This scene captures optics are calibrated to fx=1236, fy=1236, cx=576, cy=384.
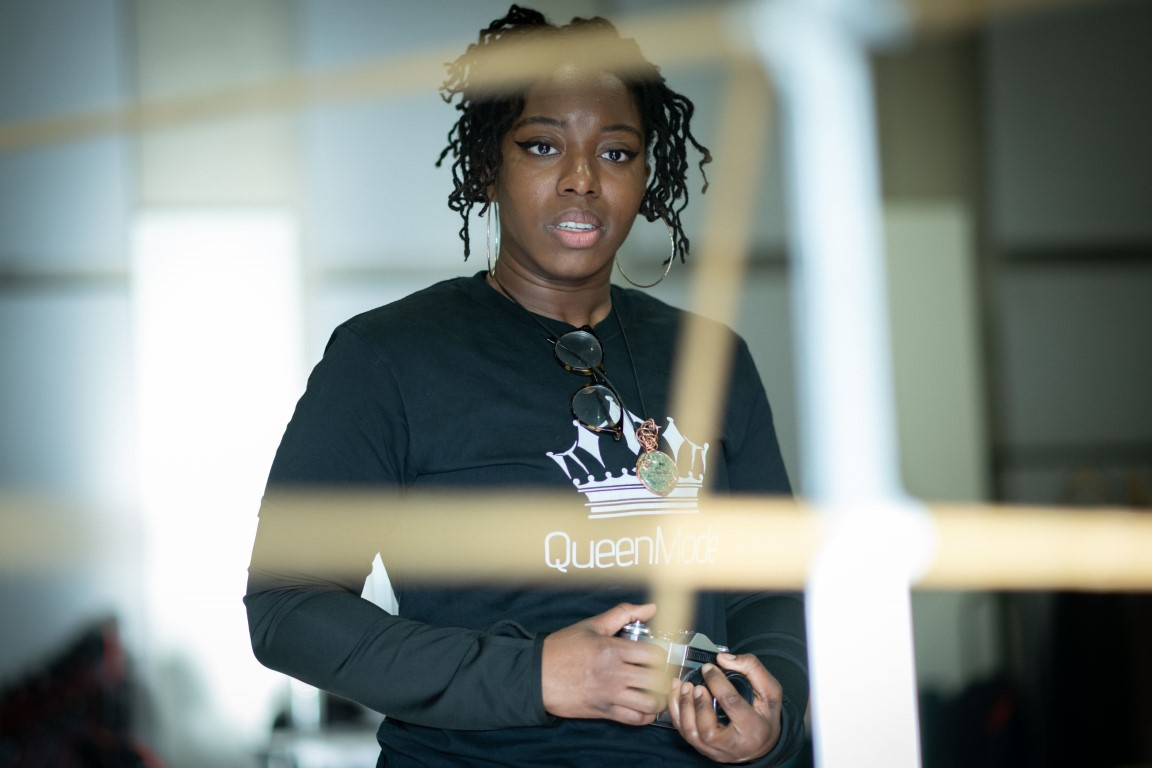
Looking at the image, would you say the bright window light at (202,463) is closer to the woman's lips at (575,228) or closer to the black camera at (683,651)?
the woman's lips at (575,228)

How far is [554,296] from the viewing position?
124 cm

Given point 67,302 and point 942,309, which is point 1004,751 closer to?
point 942,309

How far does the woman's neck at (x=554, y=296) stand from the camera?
123cm

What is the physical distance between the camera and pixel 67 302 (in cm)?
312

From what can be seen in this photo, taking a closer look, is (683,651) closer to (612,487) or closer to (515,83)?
(612,487)

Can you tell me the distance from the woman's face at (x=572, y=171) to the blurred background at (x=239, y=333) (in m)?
1.97

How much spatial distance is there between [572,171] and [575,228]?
54 millimetres

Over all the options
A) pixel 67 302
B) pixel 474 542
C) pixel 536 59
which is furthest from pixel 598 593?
pixel 67 302

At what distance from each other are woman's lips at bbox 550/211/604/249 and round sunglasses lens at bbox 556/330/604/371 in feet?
0.29

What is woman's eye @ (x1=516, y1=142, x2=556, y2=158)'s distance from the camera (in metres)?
1.19

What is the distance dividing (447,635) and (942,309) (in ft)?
8.56

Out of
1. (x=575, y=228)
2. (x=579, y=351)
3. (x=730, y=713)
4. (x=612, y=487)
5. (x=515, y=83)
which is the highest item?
(x=515, y=83)

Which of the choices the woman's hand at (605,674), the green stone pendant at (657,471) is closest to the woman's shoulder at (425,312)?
the green stone pendant at (657,471)

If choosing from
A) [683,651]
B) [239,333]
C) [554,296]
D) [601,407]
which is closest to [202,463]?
[239,333]
